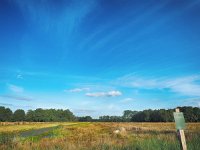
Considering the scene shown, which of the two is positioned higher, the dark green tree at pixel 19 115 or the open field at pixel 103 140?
the dark green tree at pixel 19 115

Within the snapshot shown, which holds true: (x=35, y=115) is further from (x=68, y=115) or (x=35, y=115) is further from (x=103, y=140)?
(x=103, y=140)

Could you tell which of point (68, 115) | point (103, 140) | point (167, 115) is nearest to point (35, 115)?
point (68, 115)

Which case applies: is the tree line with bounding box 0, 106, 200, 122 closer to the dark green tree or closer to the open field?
the dark green tree

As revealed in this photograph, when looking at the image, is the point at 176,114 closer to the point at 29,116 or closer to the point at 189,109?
the point at 189,109

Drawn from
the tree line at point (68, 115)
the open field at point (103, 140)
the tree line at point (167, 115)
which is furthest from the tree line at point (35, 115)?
the open field at point (103, 140)

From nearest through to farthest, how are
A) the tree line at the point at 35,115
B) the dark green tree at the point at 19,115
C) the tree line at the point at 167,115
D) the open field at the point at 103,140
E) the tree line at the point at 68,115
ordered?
the open field at the point at 103,140 < the tree line at the point at 167,115 < the tree line at the point at 68,115 < the tree line at the point at 35,115 < the dark green tree at the point at 19,115

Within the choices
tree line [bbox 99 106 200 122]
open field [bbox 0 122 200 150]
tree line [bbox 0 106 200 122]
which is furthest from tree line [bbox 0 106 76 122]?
open field [bbox 0 122 200 150]

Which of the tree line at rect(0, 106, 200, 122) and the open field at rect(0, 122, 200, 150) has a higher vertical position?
the tree line at rect(0, 106, 200, 122)

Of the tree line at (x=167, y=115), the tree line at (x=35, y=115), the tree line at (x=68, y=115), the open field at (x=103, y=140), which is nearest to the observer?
the open field at (x=103, y=140)

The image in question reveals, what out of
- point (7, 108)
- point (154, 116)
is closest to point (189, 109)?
point (154, 116)

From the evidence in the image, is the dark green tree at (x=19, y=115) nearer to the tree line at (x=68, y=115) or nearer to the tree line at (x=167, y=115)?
the tree line at (x=68, y=115)

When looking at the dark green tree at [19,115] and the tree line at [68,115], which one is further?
the dark green tree at [19,115]

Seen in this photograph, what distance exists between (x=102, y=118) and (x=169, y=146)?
161863mm

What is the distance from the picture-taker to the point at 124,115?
180 m
